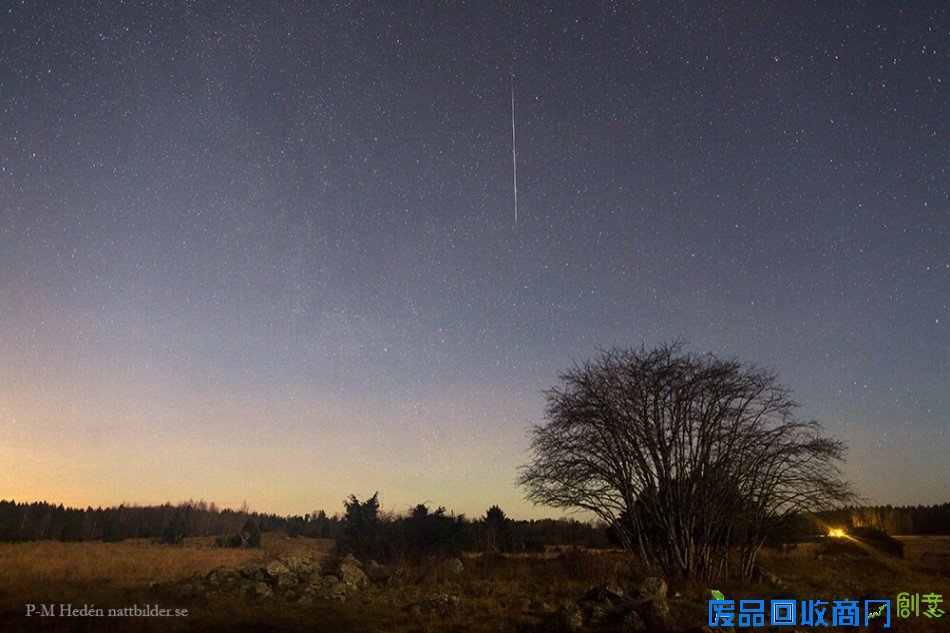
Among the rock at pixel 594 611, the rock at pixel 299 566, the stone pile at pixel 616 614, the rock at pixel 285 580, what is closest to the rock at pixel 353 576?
the rock at pixel 299 566

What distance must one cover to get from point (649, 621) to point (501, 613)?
4.46 m

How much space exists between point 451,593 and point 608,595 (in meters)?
6.68

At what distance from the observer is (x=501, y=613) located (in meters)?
17.0

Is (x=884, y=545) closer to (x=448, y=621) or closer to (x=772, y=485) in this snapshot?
(x=772, y=485)

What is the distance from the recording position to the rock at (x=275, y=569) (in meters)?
23.6

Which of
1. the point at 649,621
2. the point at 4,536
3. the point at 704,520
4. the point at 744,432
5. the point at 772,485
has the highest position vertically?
the point at 744,432

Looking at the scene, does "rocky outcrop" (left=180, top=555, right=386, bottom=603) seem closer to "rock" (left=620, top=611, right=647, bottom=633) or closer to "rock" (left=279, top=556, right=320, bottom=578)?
"rock" (left=279, top=556, right=320, bottom=578)

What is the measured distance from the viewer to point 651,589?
17.3 m

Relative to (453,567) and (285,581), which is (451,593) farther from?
(285,581)

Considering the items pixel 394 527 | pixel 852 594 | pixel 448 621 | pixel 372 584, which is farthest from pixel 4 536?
pixel 852 594

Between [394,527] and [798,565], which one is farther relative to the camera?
[394,527]

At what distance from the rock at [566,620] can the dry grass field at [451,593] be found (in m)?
0.46

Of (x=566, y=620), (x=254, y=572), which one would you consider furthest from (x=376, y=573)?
(x=566, y=620)

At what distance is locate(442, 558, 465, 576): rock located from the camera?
86.3ft
